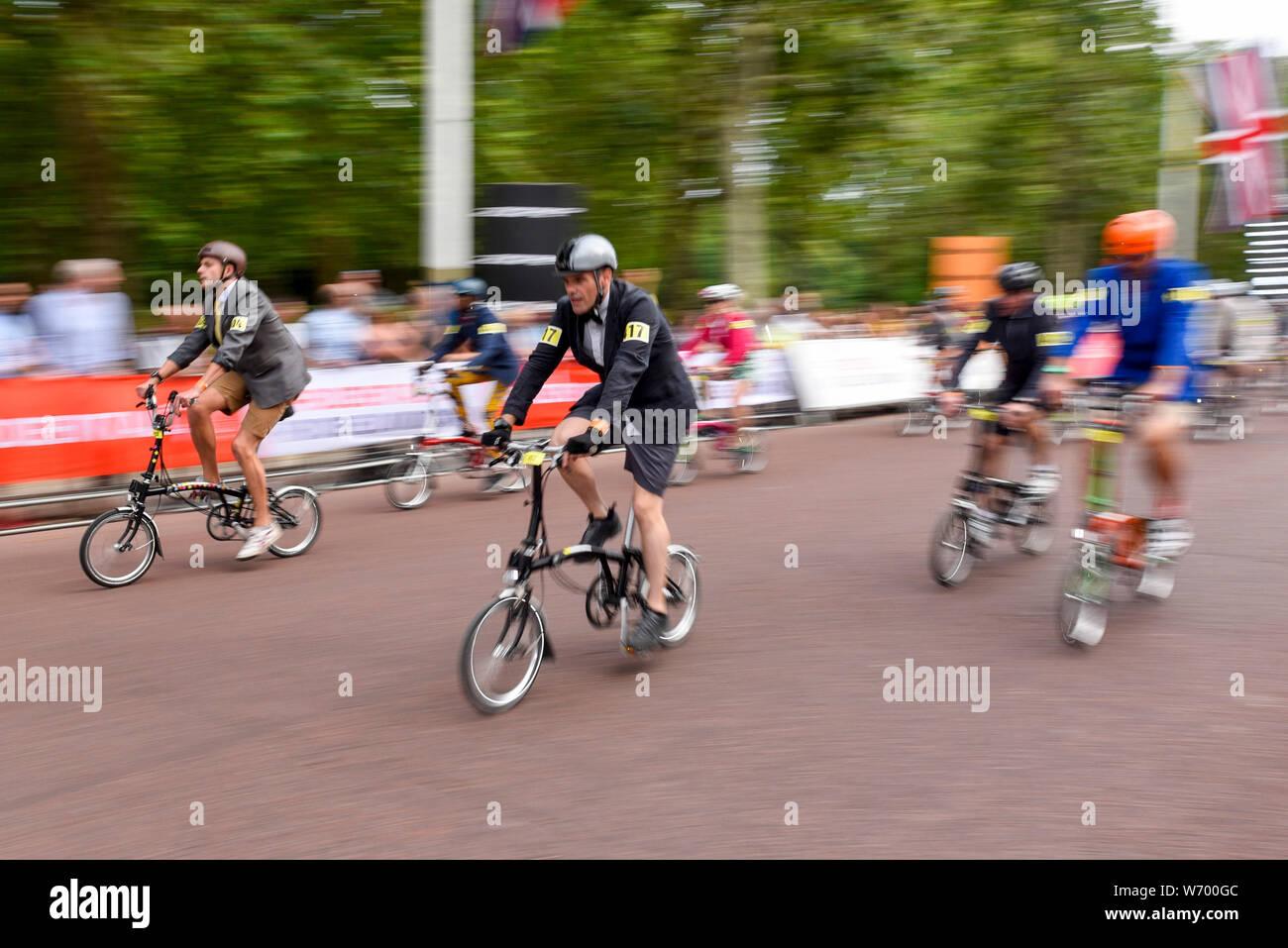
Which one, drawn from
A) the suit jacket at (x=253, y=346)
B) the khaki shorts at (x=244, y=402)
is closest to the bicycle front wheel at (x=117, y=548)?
the khaki shorts at (x=244, y=402)

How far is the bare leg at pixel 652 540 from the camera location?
A: 612 centimetres

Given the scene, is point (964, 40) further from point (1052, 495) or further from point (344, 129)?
point (1052, 495)

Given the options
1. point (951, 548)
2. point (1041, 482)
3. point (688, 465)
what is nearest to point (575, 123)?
point (688, 465)

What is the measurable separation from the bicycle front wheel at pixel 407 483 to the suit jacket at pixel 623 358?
207 inches

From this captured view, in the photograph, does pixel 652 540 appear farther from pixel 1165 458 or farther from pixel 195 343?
pixel 195 343

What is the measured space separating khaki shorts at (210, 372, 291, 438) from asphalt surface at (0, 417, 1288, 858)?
0.97 metres

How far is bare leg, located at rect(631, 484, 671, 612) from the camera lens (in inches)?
241

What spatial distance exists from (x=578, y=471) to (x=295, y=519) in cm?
391

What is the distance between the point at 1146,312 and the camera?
6.78 metres

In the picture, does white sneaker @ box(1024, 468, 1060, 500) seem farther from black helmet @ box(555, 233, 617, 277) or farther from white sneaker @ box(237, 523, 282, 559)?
white sneaker @ box(237, 523, 282, 559)

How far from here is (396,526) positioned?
10.4 metres

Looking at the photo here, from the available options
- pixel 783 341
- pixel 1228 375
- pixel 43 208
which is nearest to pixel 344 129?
pixel 43 208

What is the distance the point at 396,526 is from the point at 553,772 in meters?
5.76
